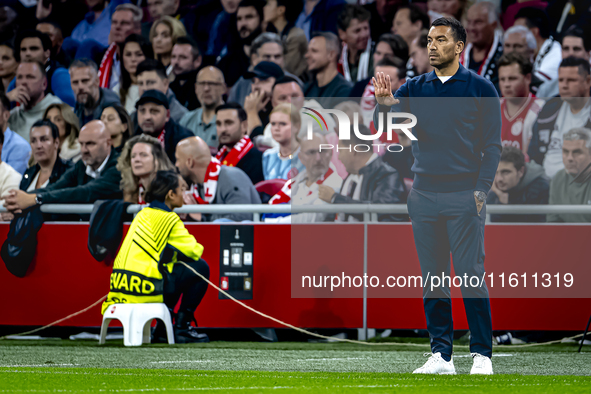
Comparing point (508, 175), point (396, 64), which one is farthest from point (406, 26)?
point (508, 175)

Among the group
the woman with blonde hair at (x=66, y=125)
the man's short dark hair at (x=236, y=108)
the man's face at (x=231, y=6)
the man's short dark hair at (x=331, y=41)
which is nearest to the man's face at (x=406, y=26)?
the man's short dark hair at (x=331, y=41)

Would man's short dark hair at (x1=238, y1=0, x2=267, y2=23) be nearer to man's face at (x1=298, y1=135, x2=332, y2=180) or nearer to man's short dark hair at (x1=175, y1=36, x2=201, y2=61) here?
man's short dark hair at (x1=175, y1=36, x2=201, y2=61)

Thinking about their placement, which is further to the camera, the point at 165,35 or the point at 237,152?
Answer: the point at 165,35

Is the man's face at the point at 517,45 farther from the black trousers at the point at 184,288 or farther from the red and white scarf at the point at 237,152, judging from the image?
the black trousers at the point at 184,288

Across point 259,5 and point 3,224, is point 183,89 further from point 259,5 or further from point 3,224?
point 3,224

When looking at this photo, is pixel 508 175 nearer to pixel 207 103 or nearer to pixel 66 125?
pixel 207 103

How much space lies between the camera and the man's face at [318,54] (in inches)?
376

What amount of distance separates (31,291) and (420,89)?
17.1 ft

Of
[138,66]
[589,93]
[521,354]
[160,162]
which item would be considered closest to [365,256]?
[521,354]

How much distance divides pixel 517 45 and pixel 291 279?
3669mm

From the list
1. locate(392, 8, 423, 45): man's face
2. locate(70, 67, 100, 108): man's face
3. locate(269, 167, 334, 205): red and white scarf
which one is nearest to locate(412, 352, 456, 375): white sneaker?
locate(269, 167, 334, 205): red and white scarf

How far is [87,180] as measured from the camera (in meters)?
8.83

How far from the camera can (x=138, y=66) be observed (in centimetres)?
1023

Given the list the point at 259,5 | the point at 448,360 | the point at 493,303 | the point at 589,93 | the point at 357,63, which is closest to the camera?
the point at 448,360
